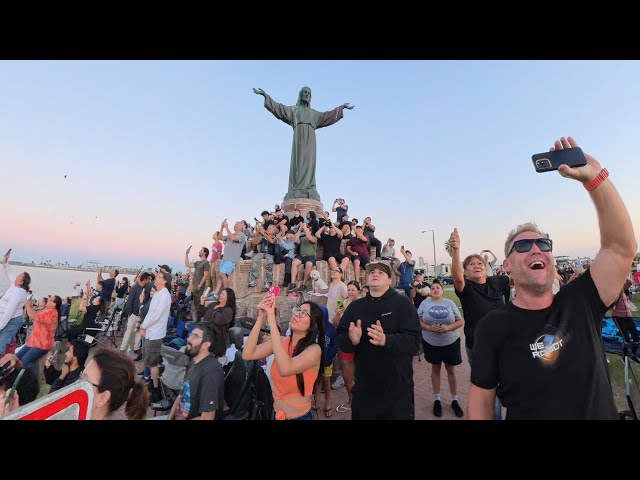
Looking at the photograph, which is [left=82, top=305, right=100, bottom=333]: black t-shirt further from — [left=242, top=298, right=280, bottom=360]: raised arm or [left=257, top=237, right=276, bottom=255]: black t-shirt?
[left=242, top=298, right=280, bottom=360]: raised arm

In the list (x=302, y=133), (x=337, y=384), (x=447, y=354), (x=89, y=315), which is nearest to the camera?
(x=447, y=354)

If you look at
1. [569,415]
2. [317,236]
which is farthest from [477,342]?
[317,236]

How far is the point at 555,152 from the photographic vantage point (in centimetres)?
170

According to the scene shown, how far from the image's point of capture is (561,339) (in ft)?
5.21

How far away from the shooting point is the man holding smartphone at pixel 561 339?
1.50 metres

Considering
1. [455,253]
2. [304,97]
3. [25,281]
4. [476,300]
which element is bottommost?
[476,300]

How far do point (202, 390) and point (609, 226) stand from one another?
3.46 metres

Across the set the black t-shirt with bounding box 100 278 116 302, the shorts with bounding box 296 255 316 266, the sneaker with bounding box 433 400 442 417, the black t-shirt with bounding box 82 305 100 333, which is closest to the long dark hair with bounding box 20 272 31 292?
the black t-shirt with bounding box 82 305 100 333

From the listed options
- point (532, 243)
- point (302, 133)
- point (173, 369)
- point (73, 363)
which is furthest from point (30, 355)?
point (302, 133)

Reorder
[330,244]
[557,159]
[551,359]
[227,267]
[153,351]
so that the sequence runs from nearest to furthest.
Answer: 1. [551,359]
2. [557,159]
3. [153,351]
4. [330,244]
5. [227,267]

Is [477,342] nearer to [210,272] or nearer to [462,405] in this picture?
[462,405]

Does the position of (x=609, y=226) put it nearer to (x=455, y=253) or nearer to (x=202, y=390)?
(x=455, y=253)

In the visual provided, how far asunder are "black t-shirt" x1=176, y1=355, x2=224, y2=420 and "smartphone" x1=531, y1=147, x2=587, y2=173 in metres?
3.23
